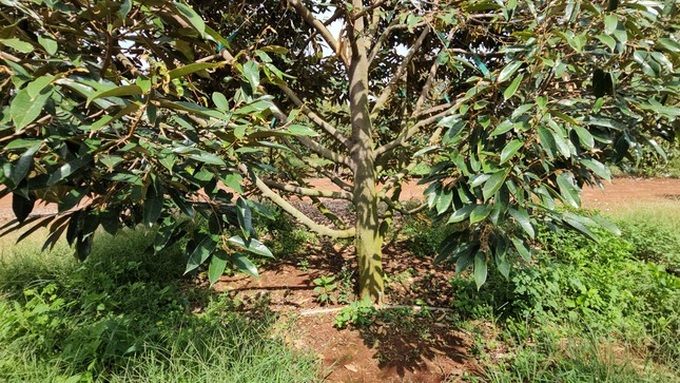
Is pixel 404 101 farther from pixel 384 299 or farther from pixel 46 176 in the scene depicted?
pixel 46 176

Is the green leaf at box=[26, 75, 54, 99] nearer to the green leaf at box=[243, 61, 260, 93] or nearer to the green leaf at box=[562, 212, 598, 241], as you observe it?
the green leaf at box=[243, 61, 260, 93]

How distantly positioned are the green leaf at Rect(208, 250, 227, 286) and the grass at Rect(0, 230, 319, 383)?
0.44m

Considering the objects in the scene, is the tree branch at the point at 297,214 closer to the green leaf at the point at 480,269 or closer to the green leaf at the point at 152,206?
the green leaf at the point at 152,206

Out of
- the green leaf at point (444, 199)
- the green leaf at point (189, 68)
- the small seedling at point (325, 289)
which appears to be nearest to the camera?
the green leaf at point (189, 68)

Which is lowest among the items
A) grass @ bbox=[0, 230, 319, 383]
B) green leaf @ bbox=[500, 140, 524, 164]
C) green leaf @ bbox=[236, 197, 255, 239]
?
grass @ bbox=[0, 230, 319, 383]

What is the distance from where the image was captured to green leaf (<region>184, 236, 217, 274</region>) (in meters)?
0.90

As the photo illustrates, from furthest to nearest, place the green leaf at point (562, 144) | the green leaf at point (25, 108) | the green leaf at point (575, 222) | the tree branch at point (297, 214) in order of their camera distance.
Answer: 1. the tree branch at point (297, 214)
2. the green leaf at point (575, 222)
3. the green leaf at point (562, 144)
4. the green leaf at point (25, 108)

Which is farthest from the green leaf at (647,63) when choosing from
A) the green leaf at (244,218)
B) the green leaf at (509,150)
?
the green leaf at (244,218)

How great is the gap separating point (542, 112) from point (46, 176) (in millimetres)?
1264

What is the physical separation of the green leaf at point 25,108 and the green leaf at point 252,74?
45 centimetres

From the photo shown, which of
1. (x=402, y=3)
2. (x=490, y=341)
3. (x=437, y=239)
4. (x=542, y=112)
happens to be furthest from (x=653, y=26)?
(x=437, y=239)

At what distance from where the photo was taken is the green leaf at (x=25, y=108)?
62 centimetres

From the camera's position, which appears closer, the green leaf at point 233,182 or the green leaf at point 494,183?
the green leaf at point 233,182

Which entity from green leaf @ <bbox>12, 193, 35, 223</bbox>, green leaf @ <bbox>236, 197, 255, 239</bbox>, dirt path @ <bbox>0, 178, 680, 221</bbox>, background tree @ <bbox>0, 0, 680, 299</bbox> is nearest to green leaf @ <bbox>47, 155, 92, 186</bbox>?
background tree @ <bbox>0, 0, 680, 299</bbox>
